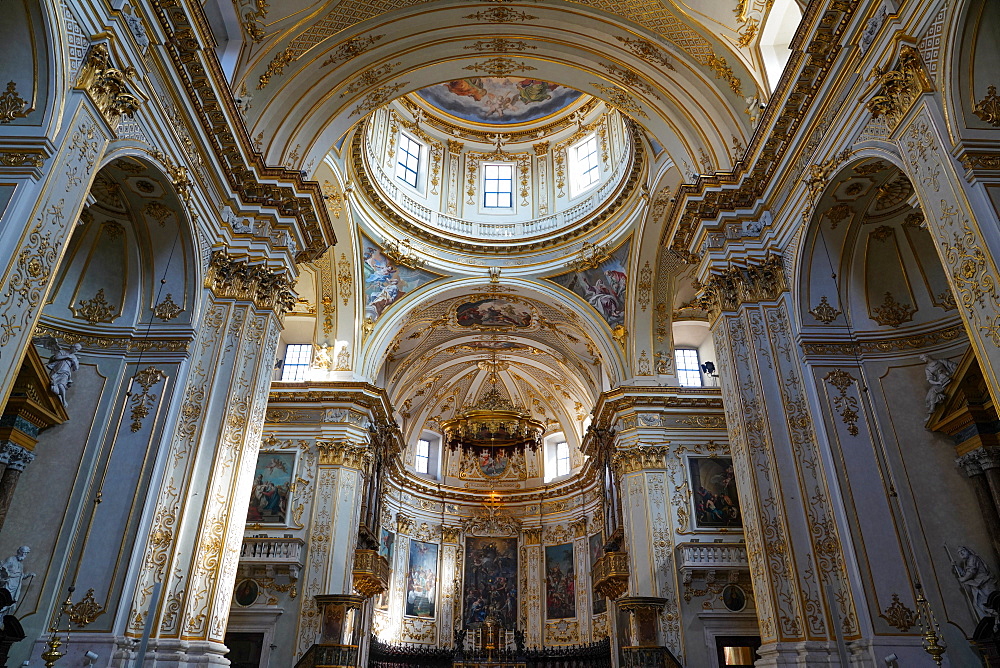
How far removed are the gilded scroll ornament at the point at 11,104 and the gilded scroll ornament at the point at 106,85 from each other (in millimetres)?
484

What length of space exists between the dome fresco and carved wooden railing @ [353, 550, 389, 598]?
42.1ft

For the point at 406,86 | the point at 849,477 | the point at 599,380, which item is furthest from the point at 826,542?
the point at 599,380

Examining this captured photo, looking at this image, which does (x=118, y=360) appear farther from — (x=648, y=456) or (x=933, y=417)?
(x=648, y=456)

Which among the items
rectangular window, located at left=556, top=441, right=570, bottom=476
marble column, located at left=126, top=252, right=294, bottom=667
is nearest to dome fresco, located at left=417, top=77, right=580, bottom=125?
marble column, located at left=126, top=252, right=294, bottom=667

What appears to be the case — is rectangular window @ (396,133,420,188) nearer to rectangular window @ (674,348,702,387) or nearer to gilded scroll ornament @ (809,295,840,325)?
rectangular window @ (674,348,702,387)

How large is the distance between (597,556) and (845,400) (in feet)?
52.9

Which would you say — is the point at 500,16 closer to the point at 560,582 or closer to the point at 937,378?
the point at 937,378

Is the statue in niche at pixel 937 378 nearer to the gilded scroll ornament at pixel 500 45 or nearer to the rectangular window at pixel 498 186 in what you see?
the gilded scroll ornament at pixel 500 45

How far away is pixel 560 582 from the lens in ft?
80.5

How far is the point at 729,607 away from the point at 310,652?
9218 mm

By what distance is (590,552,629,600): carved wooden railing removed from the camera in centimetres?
1738

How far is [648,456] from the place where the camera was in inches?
685

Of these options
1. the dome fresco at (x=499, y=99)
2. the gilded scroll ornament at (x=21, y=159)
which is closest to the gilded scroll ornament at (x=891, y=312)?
the gilded scroll ornament at (x=21, y=159)

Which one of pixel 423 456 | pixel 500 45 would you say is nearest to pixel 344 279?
pixel 500 45
